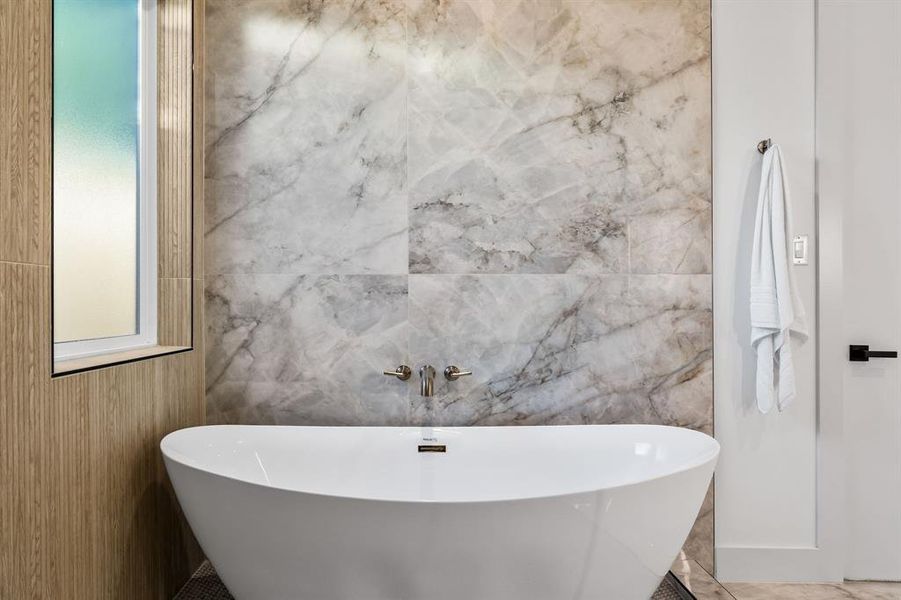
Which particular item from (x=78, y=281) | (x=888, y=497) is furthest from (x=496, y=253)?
(x=888, y=497)

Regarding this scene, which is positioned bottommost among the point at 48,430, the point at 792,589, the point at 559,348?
the point at 792,589

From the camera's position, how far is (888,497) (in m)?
1.95

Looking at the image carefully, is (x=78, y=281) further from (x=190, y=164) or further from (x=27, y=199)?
(x=190, y=164)

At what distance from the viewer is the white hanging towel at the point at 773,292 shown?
5.95 ft

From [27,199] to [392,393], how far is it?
48.7 inches

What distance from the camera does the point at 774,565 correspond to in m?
1.93

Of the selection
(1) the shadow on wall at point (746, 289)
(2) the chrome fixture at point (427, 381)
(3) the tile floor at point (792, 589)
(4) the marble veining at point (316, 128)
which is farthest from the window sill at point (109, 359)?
(1) the shadow on wall at point (746, 289)

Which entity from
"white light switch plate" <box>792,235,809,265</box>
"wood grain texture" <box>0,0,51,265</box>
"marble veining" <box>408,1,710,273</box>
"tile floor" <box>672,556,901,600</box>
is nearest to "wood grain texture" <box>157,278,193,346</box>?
"wood grain texture" <box>0,0,51,265</box>

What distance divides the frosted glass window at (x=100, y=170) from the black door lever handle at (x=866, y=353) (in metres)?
2.60

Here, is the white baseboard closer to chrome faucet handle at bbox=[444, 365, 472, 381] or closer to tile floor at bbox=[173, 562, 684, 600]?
tile floor at bbox=[173, 562, 684, 600]

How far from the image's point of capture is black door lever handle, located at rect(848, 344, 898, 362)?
1931 mm

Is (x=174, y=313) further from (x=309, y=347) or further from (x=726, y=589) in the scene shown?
(x=726, y=589)

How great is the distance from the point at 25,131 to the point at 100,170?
0.47m

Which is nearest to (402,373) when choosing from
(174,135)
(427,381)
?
(427,381)
